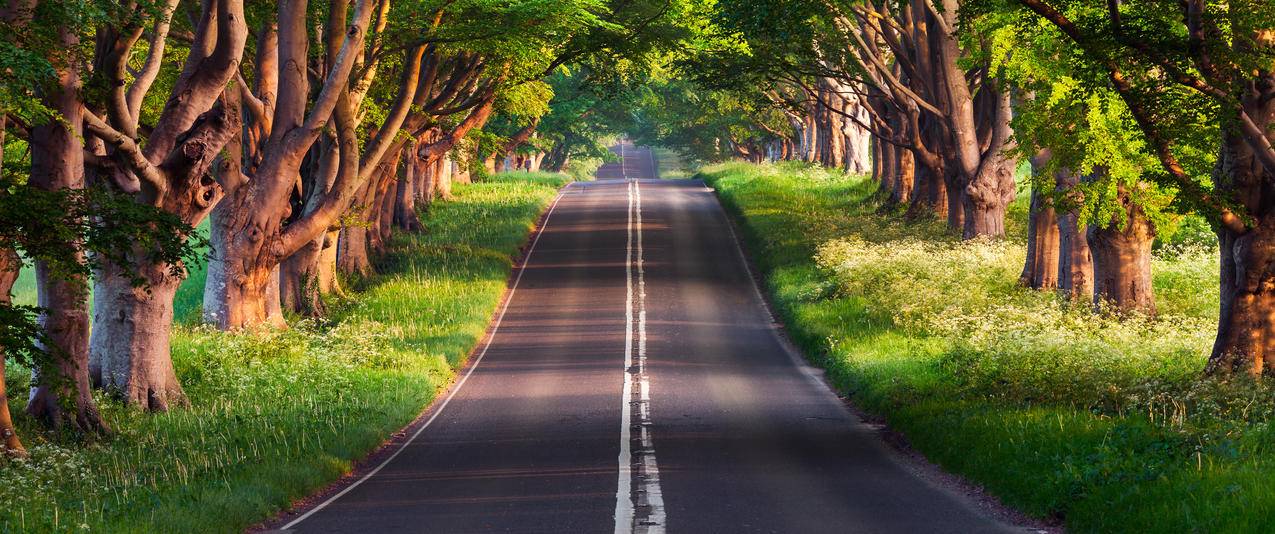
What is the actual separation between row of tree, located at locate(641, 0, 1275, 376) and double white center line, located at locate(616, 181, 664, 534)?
6374 millimetres

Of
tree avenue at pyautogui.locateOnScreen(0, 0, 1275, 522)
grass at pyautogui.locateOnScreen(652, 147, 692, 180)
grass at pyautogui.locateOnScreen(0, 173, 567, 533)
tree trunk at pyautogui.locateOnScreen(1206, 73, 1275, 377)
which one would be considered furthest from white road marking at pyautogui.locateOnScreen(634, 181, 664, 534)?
grass at pyautogui.locateOnScreen(652, 147, 692, 180)

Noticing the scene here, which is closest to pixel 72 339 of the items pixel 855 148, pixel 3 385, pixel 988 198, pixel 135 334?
pixel 135 334

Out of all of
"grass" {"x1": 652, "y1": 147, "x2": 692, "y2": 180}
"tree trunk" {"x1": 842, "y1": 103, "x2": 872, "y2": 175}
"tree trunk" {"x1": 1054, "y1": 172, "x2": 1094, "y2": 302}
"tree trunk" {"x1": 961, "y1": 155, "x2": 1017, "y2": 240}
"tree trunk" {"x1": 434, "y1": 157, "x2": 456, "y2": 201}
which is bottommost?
"tree trunk" {"x1": 1054, "y1": 172, "x2": 1094, "y2": 302}

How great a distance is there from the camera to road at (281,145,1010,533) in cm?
1219

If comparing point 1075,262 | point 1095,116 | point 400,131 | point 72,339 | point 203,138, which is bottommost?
point 72,339

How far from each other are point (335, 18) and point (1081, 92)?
13.9 metres

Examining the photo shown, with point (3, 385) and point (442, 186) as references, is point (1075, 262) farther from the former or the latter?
point (442, 186)

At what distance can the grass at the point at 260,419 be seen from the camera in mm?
12164

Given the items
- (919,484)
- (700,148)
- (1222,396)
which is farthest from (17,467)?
(700,148)

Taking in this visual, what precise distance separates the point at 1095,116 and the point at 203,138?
13.1m

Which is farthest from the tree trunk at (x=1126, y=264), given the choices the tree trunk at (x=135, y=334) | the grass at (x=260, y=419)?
the tree trunk at (x=135, y=334)

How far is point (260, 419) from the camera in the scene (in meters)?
17.6

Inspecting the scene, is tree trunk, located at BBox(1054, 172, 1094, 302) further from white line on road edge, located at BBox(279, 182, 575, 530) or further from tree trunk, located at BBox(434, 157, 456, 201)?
tree trunk, located at BBox(434, 157, 456, 201)

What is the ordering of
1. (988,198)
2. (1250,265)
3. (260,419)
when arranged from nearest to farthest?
(1250,265) → (260,419) → (988,198)
